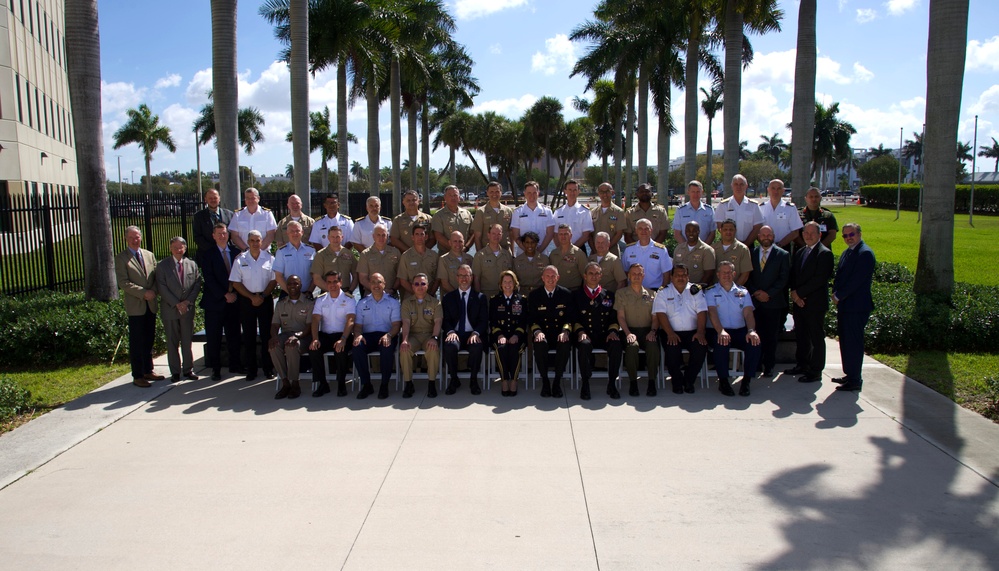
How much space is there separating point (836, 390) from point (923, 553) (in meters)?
3.49

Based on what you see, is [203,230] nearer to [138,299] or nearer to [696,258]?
[138,299]

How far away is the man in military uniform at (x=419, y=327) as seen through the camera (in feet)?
23.6

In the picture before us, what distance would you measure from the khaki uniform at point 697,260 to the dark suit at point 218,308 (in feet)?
17.4

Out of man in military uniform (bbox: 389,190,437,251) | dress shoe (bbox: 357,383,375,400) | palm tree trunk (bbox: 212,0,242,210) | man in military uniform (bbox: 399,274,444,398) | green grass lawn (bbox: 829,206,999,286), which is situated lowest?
dress shoe (bbox: 357,383,375,400)

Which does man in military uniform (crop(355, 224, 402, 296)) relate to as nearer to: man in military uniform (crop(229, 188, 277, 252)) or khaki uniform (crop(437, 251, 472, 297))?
khaki uniform (crop(437, 251, 472, 297))

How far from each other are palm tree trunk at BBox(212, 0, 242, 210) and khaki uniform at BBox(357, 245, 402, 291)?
4.95m

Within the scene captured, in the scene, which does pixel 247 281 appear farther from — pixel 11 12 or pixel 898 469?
pixel 11 12

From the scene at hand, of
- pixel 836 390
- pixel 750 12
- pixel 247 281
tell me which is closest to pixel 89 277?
pixel 247 281

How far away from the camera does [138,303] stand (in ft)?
24.8

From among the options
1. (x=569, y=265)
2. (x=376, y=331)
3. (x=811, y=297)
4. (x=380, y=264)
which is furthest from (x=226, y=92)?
(x=811, y=297)

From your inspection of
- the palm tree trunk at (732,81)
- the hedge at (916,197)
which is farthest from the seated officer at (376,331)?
the hedge at (916,197)

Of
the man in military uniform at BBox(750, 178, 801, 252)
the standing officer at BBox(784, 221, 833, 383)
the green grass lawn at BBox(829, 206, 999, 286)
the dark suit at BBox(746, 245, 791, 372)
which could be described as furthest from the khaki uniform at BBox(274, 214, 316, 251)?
the green grass lawn at BBox(829, 206, 999, 286)

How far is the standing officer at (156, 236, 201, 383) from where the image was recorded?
25.1 feet

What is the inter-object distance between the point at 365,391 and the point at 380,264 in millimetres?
1608
